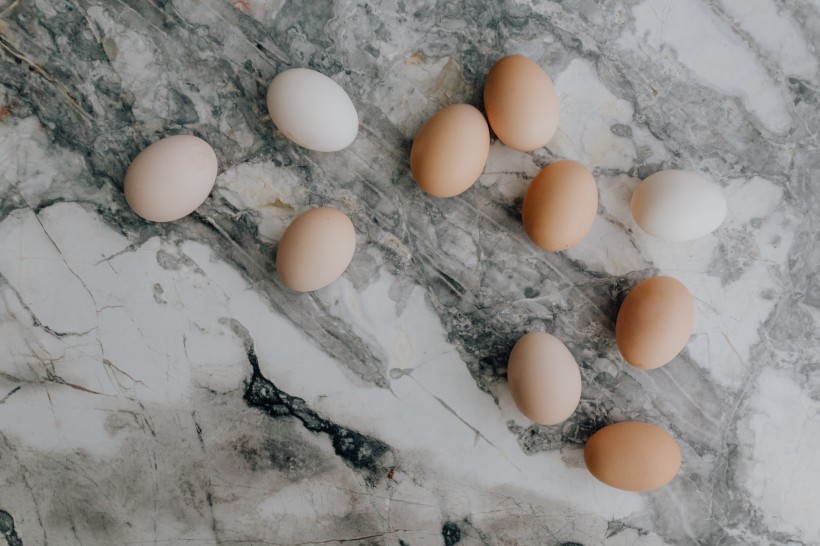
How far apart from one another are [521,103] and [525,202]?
0.42ft

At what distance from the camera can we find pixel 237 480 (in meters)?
0.93

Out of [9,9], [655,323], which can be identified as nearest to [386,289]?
[655,323]

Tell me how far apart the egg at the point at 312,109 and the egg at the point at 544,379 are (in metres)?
0.37

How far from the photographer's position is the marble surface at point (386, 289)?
0.90 meters

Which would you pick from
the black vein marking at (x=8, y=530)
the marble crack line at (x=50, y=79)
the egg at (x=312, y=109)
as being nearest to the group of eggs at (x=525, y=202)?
the egg at (x=312, y=109)

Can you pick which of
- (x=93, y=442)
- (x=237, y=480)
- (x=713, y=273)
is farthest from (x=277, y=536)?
(x=713, y=273)

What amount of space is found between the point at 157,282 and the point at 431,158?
423 mm

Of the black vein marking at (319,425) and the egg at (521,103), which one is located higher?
the egg at (521,103)

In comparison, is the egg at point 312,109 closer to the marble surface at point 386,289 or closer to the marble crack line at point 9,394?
the marble surface at point 386,289

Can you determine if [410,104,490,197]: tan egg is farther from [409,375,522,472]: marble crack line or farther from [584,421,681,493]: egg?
[584,421,681,493]: egg

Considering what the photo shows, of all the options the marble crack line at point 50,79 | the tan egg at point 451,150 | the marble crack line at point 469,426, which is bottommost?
the marble crack line at point 469,426

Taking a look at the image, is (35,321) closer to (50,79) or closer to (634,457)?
(50,79)

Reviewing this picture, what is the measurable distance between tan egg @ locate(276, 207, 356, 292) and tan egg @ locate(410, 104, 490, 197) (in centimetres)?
13

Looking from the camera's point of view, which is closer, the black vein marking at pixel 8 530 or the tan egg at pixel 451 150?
the tan egg at pixel 451 150
